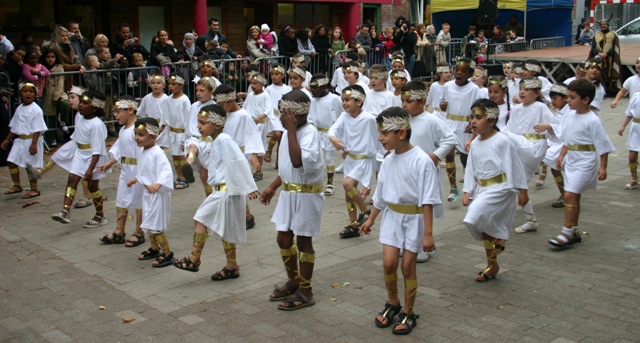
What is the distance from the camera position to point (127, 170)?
29.6 feet

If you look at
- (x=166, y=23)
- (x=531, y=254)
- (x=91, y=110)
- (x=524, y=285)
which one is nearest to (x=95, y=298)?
(x=91, y=110)

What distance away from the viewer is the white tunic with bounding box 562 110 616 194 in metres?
8.63

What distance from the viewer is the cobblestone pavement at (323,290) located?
6.20 meters

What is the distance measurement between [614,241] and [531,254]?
120 centimetres

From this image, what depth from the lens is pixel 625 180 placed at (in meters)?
12.1

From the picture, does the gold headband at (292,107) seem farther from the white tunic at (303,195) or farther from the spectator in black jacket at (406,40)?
the spectator in black jacket at (406,40)

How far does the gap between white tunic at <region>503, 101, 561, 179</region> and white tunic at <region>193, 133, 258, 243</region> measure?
3.97m

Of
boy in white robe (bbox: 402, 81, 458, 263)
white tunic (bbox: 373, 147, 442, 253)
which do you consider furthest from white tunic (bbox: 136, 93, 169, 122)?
white tunic (bbox: 373, 147, 442, 253)

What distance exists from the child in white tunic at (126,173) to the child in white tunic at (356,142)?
7.84 ft

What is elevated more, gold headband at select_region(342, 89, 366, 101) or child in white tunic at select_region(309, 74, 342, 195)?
gold headband at select_region(342, 89, 366, 101)

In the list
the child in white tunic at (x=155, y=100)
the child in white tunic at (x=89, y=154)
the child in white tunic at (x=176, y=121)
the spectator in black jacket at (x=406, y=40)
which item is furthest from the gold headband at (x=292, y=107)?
the spectator in black jacket at (x=406, y=40)

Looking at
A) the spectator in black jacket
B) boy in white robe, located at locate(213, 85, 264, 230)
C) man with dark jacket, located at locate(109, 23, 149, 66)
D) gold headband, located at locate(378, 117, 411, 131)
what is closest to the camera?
gold headband, located at locate(378, 117, 411, 131)

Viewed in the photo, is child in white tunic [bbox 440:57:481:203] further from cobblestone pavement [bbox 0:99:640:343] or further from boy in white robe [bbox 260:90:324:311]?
boy in white robe [bbox 260:90:324:311]

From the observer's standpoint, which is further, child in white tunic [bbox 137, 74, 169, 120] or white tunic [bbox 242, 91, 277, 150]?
white tunic [bbox 242, 91, 277, 150]
